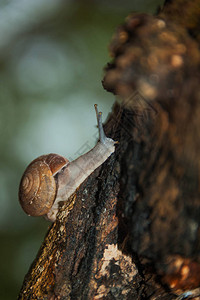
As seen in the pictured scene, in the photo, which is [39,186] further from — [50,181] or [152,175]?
[152,175]

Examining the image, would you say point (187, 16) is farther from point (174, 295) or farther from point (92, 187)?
point (174, 295)

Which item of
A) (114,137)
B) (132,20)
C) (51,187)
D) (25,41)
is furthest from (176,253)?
(25,41)

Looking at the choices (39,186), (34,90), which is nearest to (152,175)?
(39,186)

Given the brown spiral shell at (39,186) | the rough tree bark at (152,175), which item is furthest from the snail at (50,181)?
the rough tree bark at (152,175)

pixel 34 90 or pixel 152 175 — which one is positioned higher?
pixel 34 90

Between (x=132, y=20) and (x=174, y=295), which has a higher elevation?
(x=132, y=20)

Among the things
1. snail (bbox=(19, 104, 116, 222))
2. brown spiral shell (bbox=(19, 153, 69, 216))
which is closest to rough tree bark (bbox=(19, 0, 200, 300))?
snail (bbox=(19, 104, 116, 222))

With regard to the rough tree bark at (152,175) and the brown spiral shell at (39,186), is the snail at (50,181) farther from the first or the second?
the rough tree bark at (152,175)
